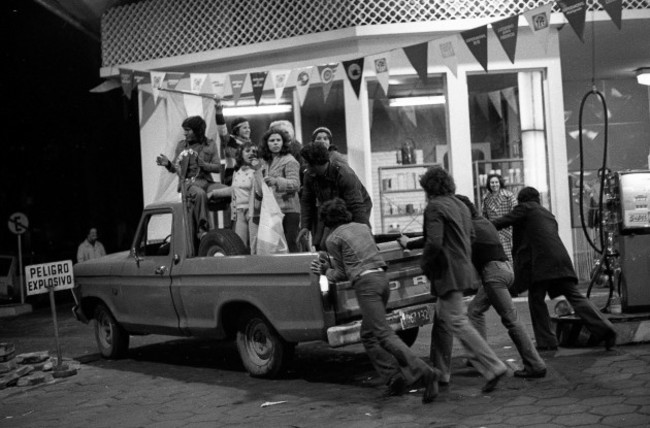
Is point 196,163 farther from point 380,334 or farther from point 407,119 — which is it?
point 407,119

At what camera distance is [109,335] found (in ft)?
34.4

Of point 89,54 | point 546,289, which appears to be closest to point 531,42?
point 546,289

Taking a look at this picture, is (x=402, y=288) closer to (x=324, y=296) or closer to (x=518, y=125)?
(x=324, y=296)

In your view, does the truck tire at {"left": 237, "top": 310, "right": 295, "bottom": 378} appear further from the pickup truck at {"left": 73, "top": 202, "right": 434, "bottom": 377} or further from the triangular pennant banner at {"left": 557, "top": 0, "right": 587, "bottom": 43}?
the triangular pennant banner at {"left": 557, "top": 0, "right": 587, "bottom": 43}

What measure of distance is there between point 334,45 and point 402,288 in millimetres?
7246

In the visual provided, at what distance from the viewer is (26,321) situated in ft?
55.0

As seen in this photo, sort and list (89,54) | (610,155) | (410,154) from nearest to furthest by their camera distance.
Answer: (410,154) → (610,155) → (89,54)

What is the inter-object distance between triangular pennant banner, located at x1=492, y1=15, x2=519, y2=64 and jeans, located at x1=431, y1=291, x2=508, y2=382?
6244 millimetres

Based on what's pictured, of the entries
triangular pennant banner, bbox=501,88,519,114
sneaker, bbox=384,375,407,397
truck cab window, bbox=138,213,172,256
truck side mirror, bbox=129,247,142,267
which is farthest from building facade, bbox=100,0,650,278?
sneaker, bbox=384,375,407,397

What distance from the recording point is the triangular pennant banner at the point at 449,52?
42.7ft

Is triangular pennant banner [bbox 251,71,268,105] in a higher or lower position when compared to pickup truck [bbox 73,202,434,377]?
higher

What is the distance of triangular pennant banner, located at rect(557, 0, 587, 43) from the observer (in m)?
11.2


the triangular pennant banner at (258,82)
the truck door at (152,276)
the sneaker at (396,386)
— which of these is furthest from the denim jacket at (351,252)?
the triangular pennant banner at (258,82)

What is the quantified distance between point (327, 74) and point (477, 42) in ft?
8.41
